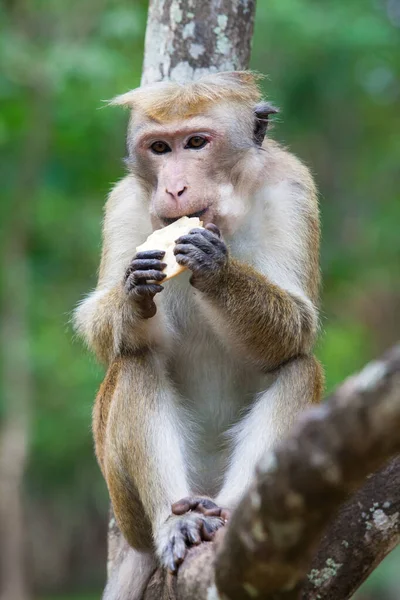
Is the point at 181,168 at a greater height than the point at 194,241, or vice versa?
the point at 181,168

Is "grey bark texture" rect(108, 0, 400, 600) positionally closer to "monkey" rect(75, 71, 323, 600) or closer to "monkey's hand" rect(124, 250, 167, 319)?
"monkey" rect(75, 71, 323, 600)

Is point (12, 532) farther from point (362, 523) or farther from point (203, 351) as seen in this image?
point (362, 523)

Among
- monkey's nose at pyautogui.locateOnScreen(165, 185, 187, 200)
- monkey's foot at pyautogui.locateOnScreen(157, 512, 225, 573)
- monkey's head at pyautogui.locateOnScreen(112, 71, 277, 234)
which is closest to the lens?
monkey's foot at pyautogui.locateOnScreen(157, 512, 225, 573)

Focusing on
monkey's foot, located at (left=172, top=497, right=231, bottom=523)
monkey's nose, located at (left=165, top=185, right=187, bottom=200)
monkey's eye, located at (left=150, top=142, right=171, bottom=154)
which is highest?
monkey's eye, located at (left=150, top=142, right=171, bottom=154)

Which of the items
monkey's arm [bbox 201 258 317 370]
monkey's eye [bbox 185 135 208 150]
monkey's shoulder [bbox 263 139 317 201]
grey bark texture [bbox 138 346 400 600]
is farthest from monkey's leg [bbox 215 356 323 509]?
grey bark texture [bbox 138 346 400 600]

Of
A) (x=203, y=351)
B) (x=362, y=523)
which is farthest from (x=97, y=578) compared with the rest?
(x=362, y=523)

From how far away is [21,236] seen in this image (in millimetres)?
14391

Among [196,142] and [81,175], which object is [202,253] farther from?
[81,175]

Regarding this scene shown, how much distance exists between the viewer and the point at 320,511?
9.37 ft

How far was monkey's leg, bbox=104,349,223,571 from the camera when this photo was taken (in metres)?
5.06

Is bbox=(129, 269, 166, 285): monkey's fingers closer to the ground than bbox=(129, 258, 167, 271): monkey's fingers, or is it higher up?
closer to the ground

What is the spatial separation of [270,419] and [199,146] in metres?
1.56

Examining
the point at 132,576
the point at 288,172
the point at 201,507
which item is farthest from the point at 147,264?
the point at 132,576

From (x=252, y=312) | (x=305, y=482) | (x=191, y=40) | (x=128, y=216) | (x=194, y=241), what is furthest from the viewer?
(x=191, y=40)
